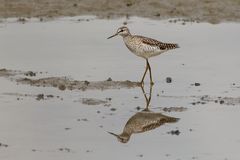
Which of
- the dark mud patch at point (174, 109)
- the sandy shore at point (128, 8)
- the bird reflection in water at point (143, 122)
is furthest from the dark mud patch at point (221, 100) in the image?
the sandy shore at point (128, 8)

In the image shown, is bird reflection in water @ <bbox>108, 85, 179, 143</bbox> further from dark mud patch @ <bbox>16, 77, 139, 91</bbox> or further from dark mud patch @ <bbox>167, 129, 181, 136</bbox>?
dark mud patch @ <bbox>16, 77, 139, 91</bbox>

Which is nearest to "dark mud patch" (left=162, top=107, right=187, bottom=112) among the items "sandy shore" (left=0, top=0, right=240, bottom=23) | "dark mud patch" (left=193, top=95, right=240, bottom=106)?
"dark mud patch" (left=193, top=95, right=240, bottom=106)

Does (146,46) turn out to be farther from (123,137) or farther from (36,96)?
(123,137)

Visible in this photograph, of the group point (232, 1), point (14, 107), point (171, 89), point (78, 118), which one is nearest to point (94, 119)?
point (78, 118)

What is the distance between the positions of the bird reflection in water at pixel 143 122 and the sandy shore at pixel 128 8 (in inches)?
318

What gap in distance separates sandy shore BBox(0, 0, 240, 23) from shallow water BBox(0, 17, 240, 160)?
2.22 feet

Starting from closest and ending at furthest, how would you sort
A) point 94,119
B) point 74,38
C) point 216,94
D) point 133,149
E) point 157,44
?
point 133,149 < point 94,119 < point 216,94 < point 157,44 < point 74,38

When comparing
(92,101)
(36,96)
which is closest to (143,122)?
(92,101)

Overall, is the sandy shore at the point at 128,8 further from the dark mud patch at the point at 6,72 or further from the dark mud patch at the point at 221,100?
the dark mud patch at the point at 221,100

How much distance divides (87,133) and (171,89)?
3.05 m

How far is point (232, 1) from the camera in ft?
74.5

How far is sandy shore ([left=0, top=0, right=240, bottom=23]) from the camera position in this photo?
21891mm

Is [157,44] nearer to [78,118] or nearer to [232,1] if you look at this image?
[78,118]

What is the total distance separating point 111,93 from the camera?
14875mm
